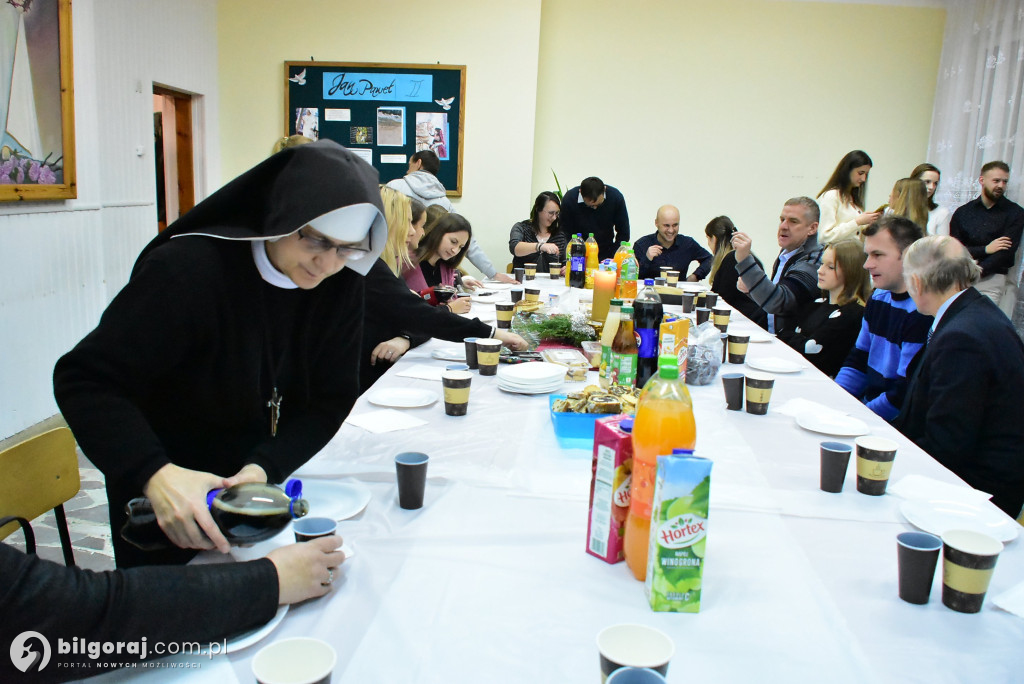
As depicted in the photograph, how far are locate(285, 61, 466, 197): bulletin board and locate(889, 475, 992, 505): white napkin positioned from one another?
5.21m

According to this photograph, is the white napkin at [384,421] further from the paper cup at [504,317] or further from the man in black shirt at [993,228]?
the man in black shirt at [993,228]

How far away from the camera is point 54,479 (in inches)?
59.6

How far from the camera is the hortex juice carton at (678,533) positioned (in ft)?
3.09

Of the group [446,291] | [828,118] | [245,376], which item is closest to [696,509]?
[245,376]

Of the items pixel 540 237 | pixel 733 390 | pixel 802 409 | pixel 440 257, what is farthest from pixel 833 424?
pixel 540 237

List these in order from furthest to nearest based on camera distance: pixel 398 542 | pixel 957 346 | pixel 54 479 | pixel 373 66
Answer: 1. pixel 373 66
2. pixel 957 346
3. pixel 54 479
4. pixel 398 542

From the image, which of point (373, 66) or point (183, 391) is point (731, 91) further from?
point (183, 391)

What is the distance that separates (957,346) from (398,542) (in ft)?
5.12

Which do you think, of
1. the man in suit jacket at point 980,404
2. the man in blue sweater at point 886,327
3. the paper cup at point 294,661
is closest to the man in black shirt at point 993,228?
the man in blue sweater at point 886,327

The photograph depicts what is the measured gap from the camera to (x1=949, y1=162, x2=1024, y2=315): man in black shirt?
4.92 metres

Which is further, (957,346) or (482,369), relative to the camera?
(482,369)

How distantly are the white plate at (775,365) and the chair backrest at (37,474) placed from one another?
2.07 meters

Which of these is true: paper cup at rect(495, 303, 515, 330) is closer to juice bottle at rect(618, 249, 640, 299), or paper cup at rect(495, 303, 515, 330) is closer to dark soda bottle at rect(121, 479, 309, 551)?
juice bottle at rect(618, 249, 640, 299)

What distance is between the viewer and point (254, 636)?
0.90m
